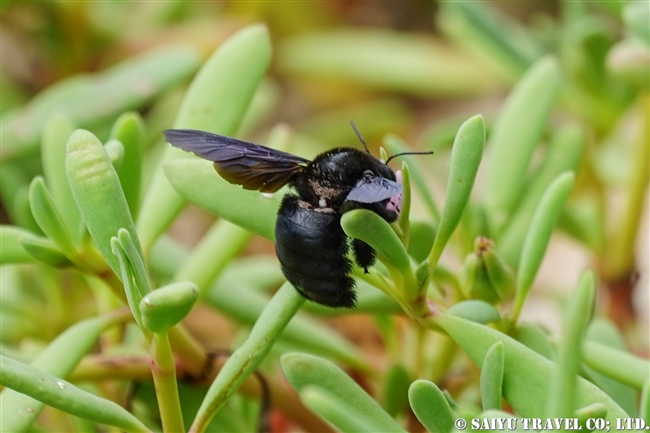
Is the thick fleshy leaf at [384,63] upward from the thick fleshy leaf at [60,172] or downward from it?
upward

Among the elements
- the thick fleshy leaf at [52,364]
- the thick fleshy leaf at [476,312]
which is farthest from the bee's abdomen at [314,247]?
the thick fleshy leaf at [52,364]

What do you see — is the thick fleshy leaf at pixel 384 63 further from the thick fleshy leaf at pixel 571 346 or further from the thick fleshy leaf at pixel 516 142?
the thick fleshy leaf at pixel 571 346

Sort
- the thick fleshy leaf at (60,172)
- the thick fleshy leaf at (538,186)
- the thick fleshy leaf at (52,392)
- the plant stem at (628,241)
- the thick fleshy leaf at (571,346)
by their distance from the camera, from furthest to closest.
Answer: the plant stem at (628,241)
the thick fleshy leaf at (538,186)
the thick fleshy leaf at (60,172)
the thick fleshy leaf at (52,392)
the thick fleshy leaf at (571,346)

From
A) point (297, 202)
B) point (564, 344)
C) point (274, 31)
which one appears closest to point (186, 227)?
point (274, 31)

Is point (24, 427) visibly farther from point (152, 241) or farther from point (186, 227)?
point (186, 227)

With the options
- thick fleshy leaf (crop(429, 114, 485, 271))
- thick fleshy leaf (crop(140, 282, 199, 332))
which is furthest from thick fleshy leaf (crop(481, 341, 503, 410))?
thick fleshy leaf (crop(140, 282, 199, 332))

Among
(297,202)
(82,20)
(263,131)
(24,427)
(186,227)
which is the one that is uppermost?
(263,131)

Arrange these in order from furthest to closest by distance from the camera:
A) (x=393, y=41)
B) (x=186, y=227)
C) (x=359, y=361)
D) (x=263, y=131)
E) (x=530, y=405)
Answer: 1. (x=263, y=131)
2. (x=393, y=41)
3. (x=186, y=227)
4. (x=359, y=361)
5. (x=530, y=405)
